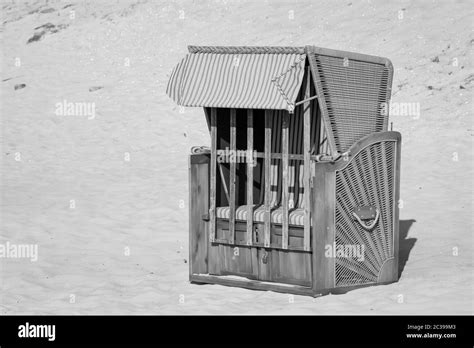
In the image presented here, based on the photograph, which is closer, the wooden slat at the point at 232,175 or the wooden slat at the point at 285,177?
the wooden slat at the point at 285,177

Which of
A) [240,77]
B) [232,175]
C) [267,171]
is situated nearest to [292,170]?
[267,171]

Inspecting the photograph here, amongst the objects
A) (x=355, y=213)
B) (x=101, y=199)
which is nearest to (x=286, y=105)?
(x=355, y=213)

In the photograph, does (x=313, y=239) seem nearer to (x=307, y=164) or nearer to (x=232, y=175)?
(x=307, y=164)

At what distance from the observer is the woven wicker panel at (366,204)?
10.1 meters

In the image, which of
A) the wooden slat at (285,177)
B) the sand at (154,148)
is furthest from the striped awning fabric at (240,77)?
the sand at (154,148)

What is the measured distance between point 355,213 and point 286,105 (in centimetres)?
132

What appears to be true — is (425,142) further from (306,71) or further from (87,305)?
(87,305)

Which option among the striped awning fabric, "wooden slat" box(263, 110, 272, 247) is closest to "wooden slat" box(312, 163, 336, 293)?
"wooden slat" box(263, 110, 272, 247)

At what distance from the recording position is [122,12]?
23.9m

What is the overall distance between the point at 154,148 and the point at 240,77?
7738 mm

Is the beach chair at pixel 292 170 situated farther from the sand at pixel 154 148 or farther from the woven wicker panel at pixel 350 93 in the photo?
the sand at pixel 154 148

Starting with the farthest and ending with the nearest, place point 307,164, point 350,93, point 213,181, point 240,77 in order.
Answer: point 213,181 → point 350,93 → point 240,77 → point 307,164

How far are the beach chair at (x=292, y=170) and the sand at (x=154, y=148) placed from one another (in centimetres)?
31

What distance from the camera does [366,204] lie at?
10406 millimetres
